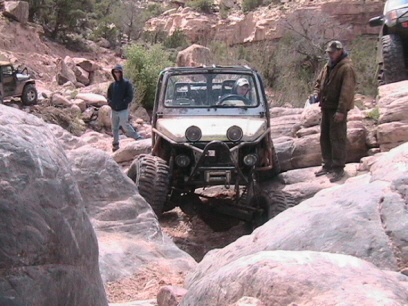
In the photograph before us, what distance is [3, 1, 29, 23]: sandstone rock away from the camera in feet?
85.7

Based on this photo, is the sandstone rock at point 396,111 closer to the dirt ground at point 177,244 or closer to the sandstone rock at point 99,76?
the dirt ground at point 177,244

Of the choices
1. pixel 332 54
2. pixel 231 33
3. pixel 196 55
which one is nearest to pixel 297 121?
pixel 332 54

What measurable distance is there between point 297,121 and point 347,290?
7782mm

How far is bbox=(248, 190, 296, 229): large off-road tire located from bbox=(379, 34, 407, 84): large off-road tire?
3.38 m

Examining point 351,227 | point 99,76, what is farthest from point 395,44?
point 99,76

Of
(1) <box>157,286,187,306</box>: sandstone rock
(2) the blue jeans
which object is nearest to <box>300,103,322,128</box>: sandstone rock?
(2) the blue jeans

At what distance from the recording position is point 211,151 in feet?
22.5

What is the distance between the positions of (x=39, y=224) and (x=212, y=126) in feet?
16.2

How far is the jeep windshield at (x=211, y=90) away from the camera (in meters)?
7.71

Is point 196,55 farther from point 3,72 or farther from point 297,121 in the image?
point 297,121

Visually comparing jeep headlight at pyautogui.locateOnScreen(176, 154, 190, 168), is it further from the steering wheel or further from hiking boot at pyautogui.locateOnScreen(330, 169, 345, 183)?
hiking boot at pyautogui.locateOnScreen(330, 169, 345, 183)

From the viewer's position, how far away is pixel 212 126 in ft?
23.3

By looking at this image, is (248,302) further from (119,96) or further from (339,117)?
(119,96)

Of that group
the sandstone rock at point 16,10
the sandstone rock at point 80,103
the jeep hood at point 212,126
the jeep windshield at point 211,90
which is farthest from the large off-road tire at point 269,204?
the sandstone rock at point 16,10
